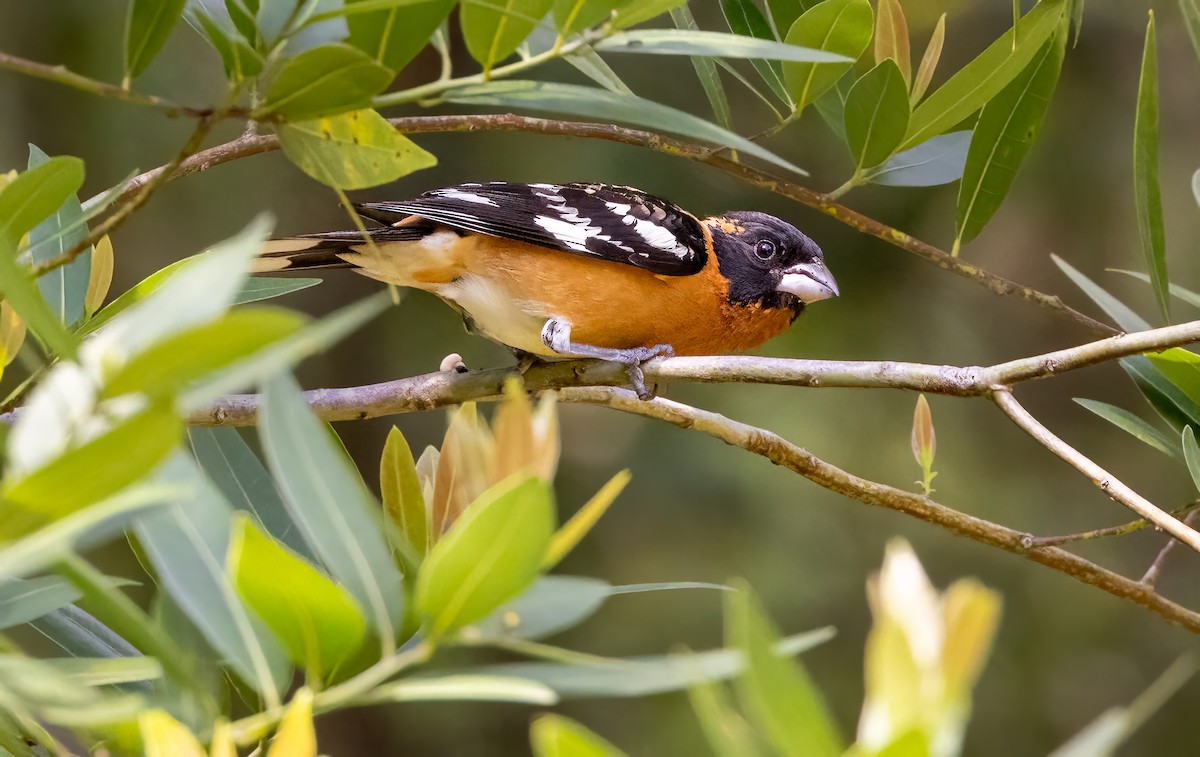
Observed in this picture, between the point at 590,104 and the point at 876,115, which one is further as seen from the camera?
the point at 876,115

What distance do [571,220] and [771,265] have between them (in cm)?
59

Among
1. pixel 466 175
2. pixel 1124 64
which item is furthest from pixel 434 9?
pixel 1124 64

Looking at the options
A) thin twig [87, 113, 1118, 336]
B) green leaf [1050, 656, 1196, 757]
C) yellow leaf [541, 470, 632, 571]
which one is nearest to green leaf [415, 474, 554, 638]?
yellow leaf [541, 470, 632, 571]

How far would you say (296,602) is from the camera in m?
0.77

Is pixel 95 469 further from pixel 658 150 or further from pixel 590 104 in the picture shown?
pixel 658 150

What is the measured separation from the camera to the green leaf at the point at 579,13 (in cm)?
114

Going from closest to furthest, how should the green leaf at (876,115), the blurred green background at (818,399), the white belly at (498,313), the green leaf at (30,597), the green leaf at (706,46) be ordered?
1. the green leaf at (30,597)
2. the green leaf at (706,46)
3. the green leaf at (876,115)
4. the white belly at (498,313)
5. the blurred green background at (818,399)

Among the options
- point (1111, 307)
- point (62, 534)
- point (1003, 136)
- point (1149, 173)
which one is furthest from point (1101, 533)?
point (62, 534)

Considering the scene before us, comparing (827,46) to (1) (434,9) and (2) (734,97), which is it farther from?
(2) (734,97)

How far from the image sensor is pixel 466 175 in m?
4.85

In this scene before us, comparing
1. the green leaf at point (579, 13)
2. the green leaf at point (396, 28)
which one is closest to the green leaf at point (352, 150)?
the green leaf at point (396, 28)

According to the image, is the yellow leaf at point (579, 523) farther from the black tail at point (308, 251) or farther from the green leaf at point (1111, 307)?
the black tail at point (308, 251)

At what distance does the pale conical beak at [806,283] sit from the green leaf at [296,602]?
2537 mm

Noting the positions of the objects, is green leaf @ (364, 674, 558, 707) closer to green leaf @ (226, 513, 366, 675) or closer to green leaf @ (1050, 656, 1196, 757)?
green leaf @ (226, 513, 366, 675)
